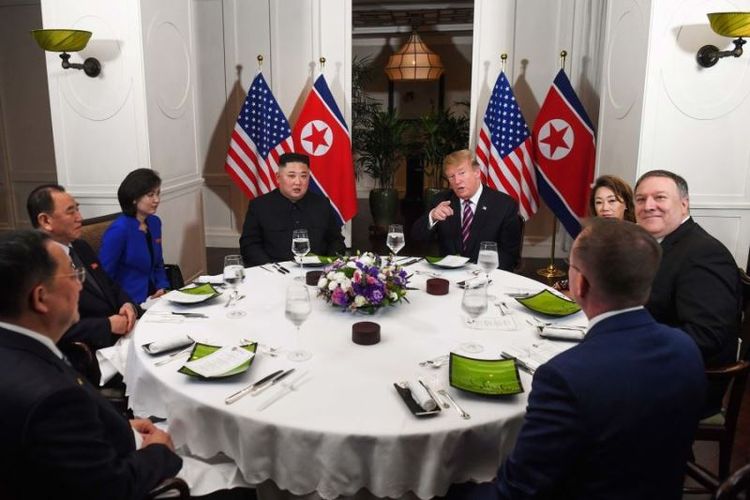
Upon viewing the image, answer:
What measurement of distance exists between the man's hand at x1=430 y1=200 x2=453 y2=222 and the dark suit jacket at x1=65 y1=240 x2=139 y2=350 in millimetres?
1704

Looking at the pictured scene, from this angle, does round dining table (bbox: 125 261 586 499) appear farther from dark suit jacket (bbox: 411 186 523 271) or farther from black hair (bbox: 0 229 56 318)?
dark suit jacket (bbox: 411 186 523 271)

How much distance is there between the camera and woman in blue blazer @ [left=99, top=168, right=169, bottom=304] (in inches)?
121

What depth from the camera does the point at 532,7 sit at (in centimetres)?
588

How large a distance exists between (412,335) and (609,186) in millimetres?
1482

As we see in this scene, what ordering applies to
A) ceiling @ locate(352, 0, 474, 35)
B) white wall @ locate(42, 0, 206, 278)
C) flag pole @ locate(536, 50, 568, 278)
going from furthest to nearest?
ceiling @ locate(352, 0, 474, 35)
flag pole @ locate(536, 50, 568, 278)
white wall @ locate(42, 0, 206, 278)

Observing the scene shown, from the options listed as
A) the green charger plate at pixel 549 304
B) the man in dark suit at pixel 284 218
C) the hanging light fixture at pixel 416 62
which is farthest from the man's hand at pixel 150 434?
the hanging light fixture at pixel 416 62

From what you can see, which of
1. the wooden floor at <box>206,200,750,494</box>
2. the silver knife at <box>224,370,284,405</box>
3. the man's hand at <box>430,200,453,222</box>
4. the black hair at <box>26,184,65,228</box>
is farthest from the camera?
the man's hand at <box>430,200,453,222</box>

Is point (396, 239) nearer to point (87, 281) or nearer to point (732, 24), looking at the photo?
point (87, 281)

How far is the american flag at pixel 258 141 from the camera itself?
5551mm

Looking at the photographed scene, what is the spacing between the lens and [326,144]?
221 inches

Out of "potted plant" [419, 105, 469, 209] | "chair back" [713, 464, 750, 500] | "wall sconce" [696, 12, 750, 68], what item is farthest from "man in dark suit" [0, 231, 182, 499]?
"potted plant" [419, 105, 469, 209]

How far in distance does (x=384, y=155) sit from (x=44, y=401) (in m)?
6.94

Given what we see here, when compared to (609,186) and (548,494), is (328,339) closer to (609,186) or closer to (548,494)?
(548,494)

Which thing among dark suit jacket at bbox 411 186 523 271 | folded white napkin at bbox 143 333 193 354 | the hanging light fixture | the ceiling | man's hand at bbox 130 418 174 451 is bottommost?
man's hand at bbox 130 418 174 451
